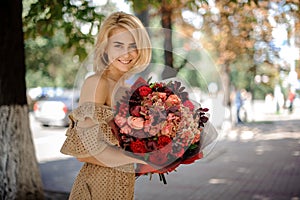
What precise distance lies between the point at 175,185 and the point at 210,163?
2754 millimetres

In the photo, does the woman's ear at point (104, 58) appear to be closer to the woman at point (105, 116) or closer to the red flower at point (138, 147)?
the woman at point (105, 116)

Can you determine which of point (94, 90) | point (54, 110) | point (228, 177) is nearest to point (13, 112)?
point (94, 90)

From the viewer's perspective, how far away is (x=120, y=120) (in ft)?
6.54

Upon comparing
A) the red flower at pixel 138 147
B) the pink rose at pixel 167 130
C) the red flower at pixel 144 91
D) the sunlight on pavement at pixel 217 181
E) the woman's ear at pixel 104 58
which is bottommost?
the sunlight on pavement at pixel 217 181

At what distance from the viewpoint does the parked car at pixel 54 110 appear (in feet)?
56.8

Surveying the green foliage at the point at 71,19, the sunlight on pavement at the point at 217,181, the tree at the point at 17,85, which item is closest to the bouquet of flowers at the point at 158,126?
the green foliage at the point at 71,19

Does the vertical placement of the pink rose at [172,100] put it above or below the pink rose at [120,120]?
above

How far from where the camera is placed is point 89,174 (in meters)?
2.20

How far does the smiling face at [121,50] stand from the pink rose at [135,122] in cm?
33

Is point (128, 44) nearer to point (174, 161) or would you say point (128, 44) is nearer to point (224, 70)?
point (174, 161)

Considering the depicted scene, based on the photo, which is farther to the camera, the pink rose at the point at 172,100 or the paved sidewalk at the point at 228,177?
the paved sidewalk at the point at 228,177

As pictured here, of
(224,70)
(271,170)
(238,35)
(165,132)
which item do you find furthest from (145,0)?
(224,70)

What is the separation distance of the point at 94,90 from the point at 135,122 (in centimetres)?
26

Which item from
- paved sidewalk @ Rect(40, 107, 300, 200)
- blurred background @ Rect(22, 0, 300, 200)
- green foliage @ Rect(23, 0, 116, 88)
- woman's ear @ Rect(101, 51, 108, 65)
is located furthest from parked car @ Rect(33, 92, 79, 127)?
woman's ear @ Rect(101, 51, 108, 65)
